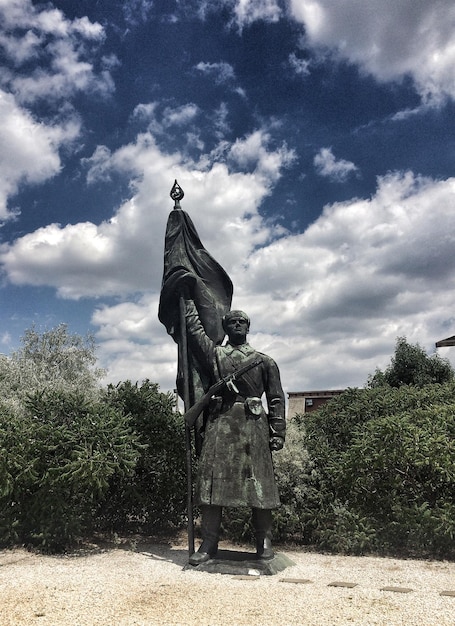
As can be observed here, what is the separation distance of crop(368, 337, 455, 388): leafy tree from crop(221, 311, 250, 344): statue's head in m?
13.9

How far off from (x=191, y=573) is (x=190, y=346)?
2.74 m

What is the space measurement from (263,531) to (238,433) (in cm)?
118

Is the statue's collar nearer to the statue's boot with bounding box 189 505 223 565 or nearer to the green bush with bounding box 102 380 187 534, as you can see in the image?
the statue's boot with bounding box 189 505 223 565

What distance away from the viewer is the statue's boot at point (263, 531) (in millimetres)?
6234

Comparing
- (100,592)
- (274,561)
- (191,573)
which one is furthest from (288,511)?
(100,592)

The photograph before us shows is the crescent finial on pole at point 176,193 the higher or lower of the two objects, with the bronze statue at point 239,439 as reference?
higher

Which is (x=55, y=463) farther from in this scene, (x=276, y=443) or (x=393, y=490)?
(x=393, y=490)

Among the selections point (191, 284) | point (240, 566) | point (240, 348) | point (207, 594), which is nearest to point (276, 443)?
point (240, 348)

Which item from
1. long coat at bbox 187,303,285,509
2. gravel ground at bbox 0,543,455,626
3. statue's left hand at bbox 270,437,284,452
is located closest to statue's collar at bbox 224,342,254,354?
long coat at bbox 187,303,285,509

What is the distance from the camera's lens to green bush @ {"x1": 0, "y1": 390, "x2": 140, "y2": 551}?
6816 mm

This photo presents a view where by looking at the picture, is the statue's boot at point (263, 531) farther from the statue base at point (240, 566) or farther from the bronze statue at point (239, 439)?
the statue base at point (240, 566)

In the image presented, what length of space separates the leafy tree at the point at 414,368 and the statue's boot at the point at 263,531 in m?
14.3

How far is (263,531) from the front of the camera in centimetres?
634

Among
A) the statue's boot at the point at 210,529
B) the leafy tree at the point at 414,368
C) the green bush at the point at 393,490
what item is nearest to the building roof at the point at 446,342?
the leafy tree at the point at 414,368
